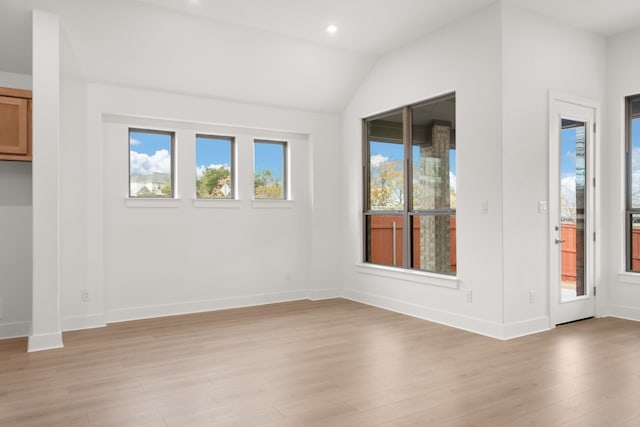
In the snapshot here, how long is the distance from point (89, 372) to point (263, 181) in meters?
3.51

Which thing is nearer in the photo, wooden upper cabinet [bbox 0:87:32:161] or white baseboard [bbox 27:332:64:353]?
white baseboard [bbox 27:332:64:353]

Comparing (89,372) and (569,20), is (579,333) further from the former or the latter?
(89,372)

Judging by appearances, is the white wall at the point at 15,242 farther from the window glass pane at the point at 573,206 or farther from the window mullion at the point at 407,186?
the window glass pane at the point at 573,206

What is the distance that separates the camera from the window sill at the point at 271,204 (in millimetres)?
6223

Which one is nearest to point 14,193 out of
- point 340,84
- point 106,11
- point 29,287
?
point 29,287

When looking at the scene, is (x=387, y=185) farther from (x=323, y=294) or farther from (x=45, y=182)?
(x=45, y=182)

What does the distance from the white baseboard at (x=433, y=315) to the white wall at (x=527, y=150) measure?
167 millimetres

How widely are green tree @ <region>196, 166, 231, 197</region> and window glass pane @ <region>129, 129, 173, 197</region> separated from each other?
38cm

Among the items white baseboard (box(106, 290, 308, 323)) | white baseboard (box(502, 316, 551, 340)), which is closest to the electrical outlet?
white baseboard (box(502, 316, 551, 340))

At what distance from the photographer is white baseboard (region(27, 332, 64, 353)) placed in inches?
160

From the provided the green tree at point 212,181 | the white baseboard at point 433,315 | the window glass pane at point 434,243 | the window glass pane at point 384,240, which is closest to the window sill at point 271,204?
the green tree at point 212,181

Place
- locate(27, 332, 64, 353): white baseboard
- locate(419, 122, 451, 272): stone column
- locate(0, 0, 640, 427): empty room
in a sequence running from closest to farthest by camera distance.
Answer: locate(0, 0, 640, 427): empty room
locate(27, 332, 64, 353): white baseboard
locate(419, 122, 451, 272): stone column

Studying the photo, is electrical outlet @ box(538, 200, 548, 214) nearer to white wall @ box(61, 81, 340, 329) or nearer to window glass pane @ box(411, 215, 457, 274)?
window glass pane @ box(411, 215, 457, 274)

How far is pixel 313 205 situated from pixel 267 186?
72 centimetres
